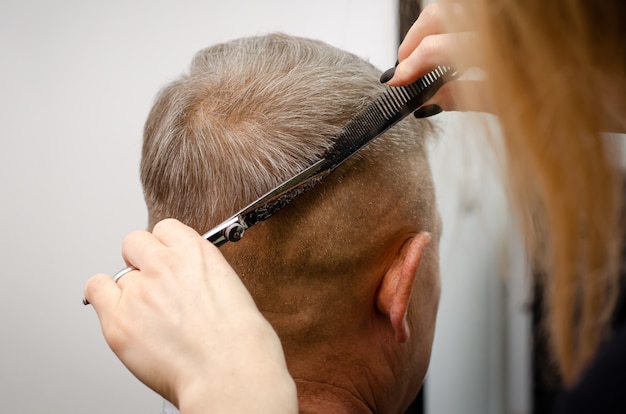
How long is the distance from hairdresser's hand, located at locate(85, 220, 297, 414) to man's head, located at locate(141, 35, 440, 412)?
0.15 m

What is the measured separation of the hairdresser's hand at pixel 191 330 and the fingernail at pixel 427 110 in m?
0.40

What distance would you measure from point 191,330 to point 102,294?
151mm

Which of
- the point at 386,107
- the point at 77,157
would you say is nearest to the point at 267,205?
the point at 386,107

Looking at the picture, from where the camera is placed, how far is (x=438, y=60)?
0.88 m

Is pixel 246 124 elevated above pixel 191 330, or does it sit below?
above

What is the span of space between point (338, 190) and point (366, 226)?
70 millimetres

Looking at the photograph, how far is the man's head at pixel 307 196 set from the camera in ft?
3.02

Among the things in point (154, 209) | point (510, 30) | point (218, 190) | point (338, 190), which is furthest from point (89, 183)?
point (510, 30)

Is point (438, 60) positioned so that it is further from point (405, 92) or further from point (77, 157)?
point (77, 157)

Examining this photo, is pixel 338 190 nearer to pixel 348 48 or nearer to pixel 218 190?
pixel 218 190

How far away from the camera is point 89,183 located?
1.41 metres

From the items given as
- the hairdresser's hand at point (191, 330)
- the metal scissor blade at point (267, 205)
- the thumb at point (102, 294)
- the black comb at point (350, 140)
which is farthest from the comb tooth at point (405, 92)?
the thumb at point (102, 294)

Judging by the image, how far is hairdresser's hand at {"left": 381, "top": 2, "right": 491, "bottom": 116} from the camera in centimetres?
73

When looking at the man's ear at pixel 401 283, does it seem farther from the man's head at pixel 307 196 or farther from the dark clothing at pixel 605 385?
the dark clothing at pixel 605 385
